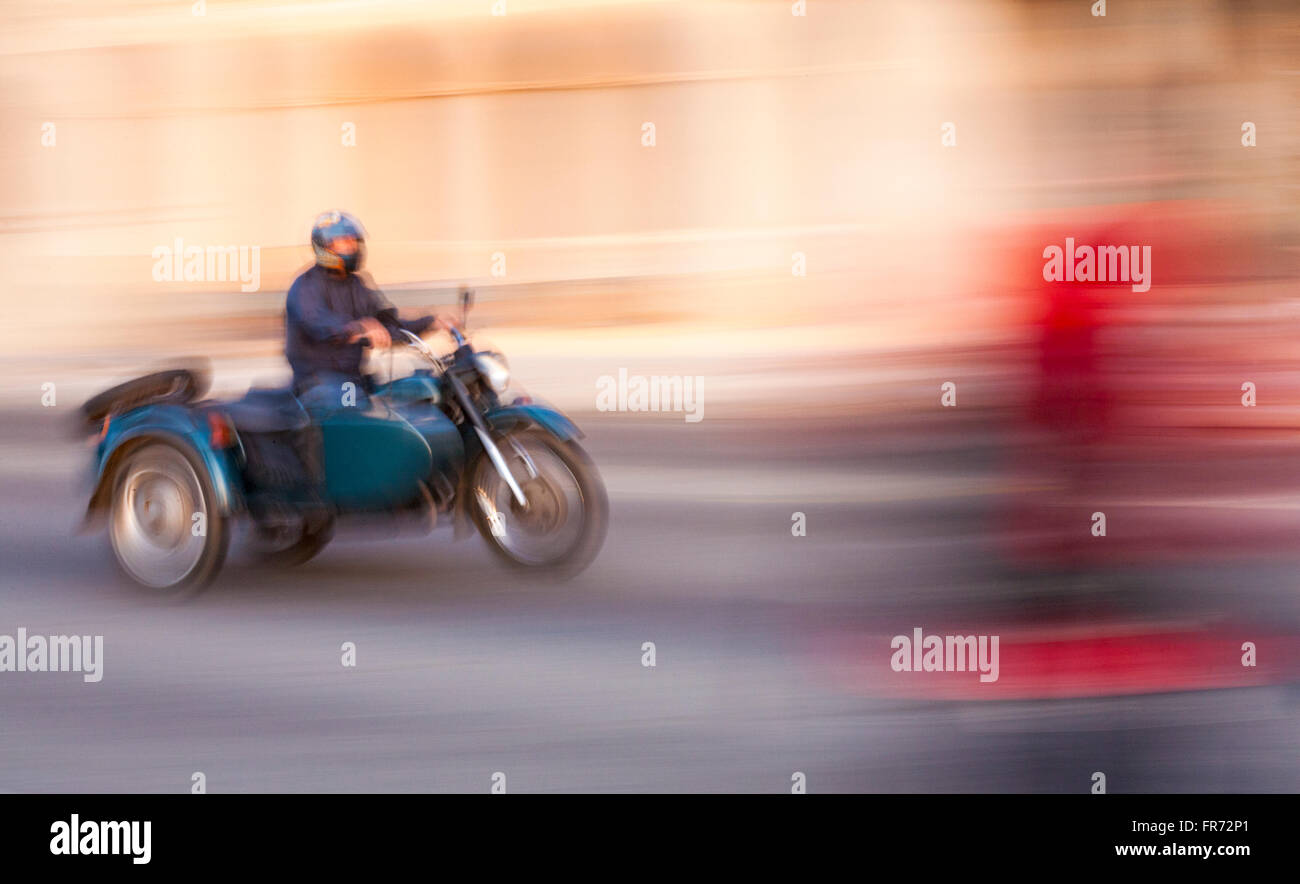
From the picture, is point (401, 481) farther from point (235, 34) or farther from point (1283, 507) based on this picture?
point (1283, 507)

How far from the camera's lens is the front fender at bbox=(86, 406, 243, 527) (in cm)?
292

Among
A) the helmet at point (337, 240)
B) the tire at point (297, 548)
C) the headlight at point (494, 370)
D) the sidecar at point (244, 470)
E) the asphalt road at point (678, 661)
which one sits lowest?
the asphalt road at point (678, 661)

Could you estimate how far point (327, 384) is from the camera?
2939mm

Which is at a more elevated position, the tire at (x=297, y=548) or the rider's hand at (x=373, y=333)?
the rider's hand at (x=373, y=333)

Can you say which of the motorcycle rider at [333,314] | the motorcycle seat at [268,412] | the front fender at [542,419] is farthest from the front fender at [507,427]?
the motorcycle seat at [268,412]

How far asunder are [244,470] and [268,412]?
18 centimetres

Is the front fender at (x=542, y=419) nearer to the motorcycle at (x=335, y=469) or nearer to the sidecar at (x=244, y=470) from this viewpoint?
the motorcycle at (x=335, y=469)

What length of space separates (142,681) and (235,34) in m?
1.59

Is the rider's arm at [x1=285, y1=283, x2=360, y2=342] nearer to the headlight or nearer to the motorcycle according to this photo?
the motorcycle

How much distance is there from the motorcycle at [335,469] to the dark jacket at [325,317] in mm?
71

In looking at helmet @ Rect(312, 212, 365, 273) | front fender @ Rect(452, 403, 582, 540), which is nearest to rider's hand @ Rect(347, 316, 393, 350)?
helmet @ Rect(312, 212, 365, 273)

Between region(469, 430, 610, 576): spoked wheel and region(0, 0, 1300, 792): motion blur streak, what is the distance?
0.11 meters

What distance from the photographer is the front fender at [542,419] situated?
2.90m
